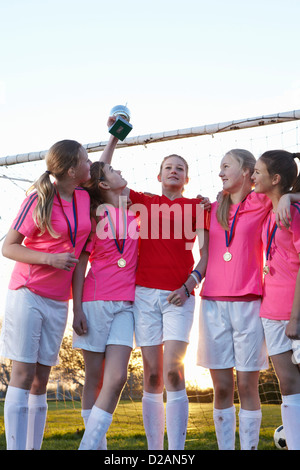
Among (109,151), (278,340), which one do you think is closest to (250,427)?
(278,340)

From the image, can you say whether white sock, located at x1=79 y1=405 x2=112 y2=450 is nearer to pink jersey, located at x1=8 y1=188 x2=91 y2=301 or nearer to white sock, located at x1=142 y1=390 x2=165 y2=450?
white sock, located at x1=142 y1=390 x2=165 y2=450

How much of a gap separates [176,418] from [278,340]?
0.81m

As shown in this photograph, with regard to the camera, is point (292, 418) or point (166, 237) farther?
point (166, 237)

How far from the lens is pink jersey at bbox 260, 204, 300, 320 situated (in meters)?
3.20

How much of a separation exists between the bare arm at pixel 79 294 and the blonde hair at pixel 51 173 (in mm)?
374

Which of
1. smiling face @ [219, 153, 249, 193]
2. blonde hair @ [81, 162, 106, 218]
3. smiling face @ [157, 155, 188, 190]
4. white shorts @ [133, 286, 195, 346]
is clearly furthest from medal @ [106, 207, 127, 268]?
smiling face @ [219, 153, 249, 193]

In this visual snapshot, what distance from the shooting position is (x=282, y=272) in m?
3.28

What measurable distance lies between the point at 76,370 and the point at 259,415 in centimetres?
574

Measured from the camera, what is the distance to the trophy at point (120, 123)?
4048mm

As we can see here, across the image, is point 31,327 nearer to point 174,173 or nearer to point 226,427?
point 226,427

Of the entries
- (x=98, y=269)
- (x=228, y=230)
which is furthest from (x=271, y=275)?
(x=98, y=269)

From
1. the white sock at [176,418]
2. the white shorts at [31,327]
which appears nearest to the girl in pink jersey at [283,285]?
the white sock at [176,418]

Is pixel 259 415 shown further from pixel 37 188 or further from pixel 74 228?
pixel 37 188

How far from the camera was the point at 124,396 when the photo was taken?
781cm
